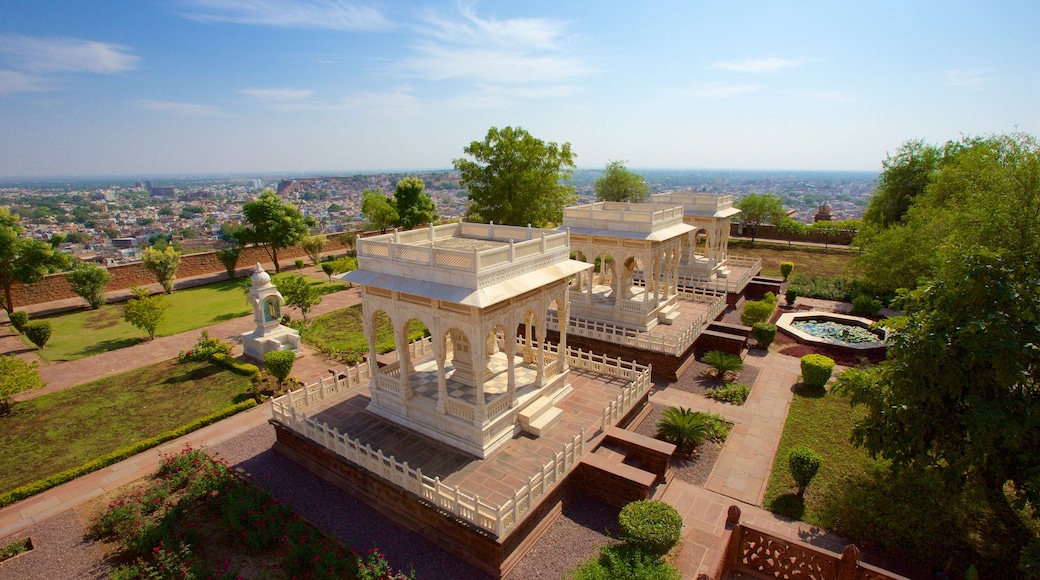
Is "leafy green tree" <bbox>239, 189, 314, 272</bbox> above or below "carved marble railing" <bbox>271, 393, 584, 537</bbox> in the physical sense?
above

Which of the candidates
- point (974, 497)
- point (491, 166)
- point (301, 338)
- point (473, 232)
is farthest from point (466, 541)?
point (491, 166)

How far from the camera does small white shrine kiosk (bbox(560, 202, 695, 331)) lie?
20.8 metres

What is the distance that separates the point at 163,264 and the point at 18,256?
7.14m

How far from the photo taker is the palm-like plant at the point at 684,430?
1366 centimetres

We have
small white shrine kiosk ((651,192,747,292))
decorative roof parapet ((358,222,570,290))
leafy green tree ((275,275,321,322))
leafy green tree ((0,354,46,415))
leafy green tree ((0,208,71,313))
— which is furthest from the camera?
small white shrine kiosk ((651,192,747,292))

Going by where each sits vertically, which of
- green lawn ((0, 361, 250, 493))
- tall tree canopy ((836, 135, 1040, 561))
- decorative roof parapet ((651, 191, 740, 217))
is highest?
decorative roof parapet ((651, 191, 740, 217))

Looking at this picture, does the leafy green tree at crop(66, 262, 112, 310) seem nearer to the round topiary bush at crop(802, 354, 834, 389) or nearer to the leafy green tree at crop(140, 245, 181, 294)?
the leafy green tree at crop(140, 245, 181, 294)

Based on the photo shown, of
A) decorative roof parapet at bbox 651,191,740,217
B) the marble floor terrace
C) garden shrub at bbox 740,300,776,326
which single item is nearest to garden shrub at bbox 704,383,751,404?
the marble floor terrace

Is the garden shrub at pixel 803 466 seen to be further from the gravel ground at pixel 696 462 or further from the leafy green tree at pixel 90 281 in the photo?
the leafy green tree at pixel 90 281

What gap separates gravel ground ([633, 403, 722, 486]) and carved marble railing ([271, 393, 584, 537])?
3.04 m

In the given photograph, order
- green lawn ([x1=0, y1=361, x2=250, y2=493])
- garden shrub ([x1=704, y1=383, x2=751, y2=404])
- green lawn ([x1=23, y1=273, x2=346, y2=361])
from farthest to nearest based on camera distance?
green lawn ([x1=23, y1=273, x2=346, y2=361]) < garden shrub ([x1=704, y1=383, x2=751, y2=404]) < green lawn ([x1=0, y1=361, x2=250, y2=493])

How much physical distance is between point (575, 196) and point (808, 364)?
22.1m

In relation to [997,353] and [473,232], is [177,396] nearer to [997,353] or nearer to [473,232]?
[473,232]

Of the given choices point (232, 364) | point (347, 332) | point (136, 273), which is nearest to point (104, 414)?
point (232, 364)
